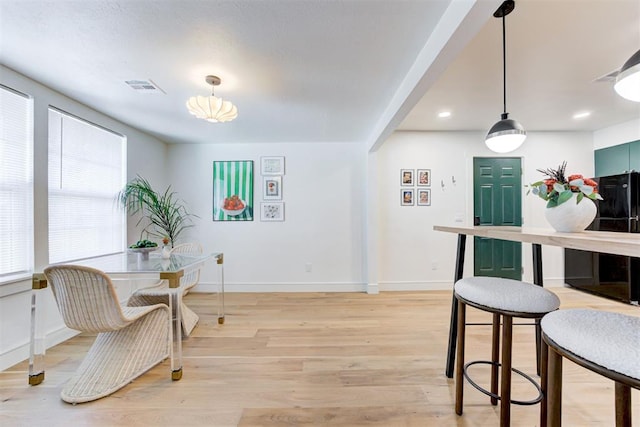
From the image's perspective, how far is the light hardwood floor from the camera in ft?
5.07

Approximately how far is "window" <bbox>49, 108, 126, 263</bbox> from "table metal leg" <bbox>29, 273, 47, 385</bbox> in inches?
30.9

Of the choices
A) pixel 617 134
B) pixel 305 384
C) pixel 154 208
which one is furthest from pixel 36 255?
pixel 617 134

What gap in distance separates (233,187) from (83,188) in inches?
68.8

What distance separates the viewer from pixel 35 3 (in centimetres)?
145

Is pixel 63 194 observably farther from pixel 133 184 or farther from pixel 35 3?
pixel 35 3

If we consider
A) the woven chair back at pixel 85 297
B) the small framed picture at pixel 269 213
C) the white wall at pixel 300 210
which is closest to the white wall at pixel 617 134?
the white wall at pixel 300 210

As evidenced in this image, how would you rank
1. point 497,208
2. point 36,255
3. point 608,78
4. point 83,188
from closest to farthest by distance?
point 36,255, point 608,78, point 83,188, point 497,208

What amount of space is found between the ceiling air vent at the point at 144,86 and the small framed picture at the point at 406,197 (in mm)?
3240

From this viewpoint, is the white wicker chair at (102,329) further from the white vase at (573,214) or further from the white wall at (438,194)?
the white wall at (438,194)

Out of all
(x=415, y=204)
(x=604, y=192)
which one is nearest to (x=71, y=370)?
(x=415, y=204)

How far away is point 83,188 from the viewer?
9.22 ft

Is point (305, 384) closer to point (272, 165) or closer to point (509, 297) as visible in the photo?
point (509, 297)

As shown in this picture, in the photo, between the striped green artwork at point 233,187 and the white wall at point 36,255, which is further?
the striped green artwork at point 233,187

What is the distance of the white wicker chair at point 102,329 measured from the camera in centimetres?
168
